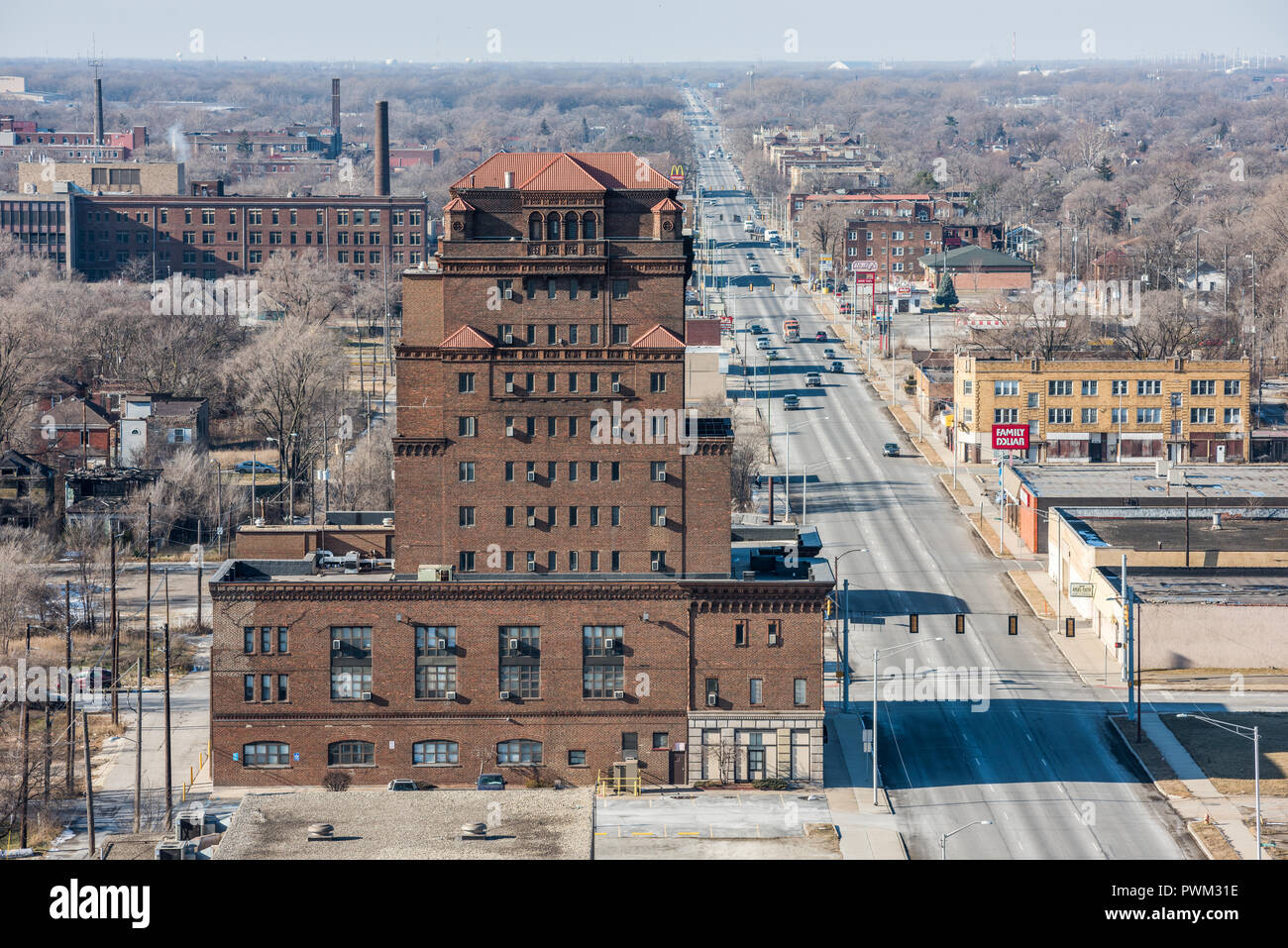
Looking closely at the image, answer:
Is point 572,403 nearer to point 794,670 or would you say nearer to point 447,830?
point 794,670

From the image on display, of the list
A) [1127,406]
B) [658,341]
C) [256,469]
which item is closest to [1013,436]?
[1127,406]

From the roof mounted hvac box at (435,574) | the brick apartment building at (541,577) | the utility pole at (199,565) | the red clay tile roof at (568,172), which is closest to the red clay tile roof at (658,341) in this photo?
the brick apartment building at (541,577)

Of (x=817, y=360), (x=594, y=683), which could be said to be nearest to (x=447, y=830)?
(x=594, y=683)

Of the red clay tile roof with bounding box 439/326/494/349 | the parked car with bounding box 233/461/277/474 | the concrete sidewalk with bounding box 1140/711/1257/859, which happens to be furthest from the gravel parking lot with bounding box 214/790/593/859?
the parked car with bounding box 233/461/277/474

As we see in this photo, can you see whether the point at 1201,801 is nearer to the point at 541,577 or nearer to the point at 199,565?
the point at 541,577

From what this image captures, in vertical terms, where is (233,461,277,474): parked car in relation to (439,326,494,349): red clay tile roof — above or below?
below

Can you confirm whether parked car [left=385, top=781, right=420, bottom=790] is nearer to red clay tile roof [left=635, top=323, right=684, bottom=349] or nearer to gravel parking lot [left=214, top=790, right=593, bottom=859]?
gravel parking lot [left=214, top=790, right=593, bottom=859]
